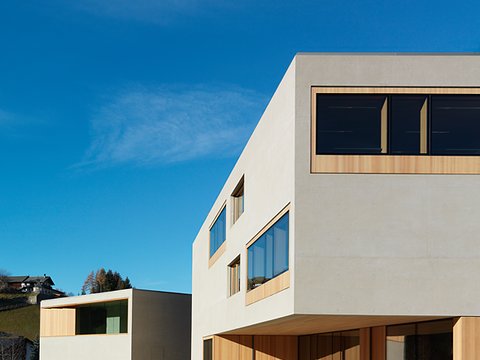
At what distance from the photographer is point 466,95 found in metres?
11.4

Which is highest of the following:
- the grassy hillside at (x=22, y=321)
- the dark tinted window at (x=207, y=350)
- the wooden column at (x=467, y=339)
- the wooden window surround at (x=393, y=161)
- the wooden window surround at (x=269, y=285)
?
the wooden window surround at (x=393, y=161)

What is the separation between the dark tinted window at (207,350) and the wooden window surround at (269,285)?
7.52 meters

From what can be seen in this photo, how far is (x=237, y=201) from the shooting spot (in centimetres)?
1998

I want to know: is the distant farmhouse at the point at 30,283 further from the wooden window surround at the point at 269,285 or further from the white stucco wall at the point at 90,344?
the wooden window surround at the point at 269,285

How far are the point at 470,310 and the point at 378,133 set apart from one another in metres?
3.10

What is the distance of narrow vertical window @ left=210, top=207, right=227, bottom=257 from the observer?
2203cm

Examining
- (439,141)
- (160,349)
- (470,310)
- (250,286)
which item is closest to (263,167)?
(250,286)

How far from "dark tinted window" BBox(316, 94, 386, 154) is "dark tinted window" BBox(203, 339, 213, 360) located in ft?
44.7

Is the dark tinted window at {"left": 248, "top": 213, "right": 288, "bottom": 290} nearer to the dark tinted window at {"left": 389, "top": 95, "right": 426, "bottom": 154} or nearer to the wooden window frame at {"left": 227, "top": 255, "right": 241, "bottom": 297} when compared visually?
the wooden window frame at {"left": 227, "top": 255, "right": 241, "bottom": 297}

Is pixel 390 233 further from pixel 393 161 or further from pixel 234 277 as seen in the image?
pixel 234 277

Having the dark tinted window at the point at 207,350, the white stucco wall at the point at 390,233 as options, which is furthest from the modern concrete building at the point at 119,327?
the white stucco wall at the point at 390,233

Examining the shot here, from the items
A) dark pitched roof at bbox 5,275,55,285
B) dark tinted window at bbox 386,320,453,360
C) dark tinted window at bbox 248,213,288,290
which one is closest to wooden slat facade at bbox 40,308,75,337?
dark tinted window at bbox 248,213,288,290

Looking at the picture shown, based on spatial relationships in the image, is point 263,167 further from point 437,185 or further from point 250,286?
point 437,185

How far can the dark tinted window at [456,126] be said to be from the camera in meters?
11.3
